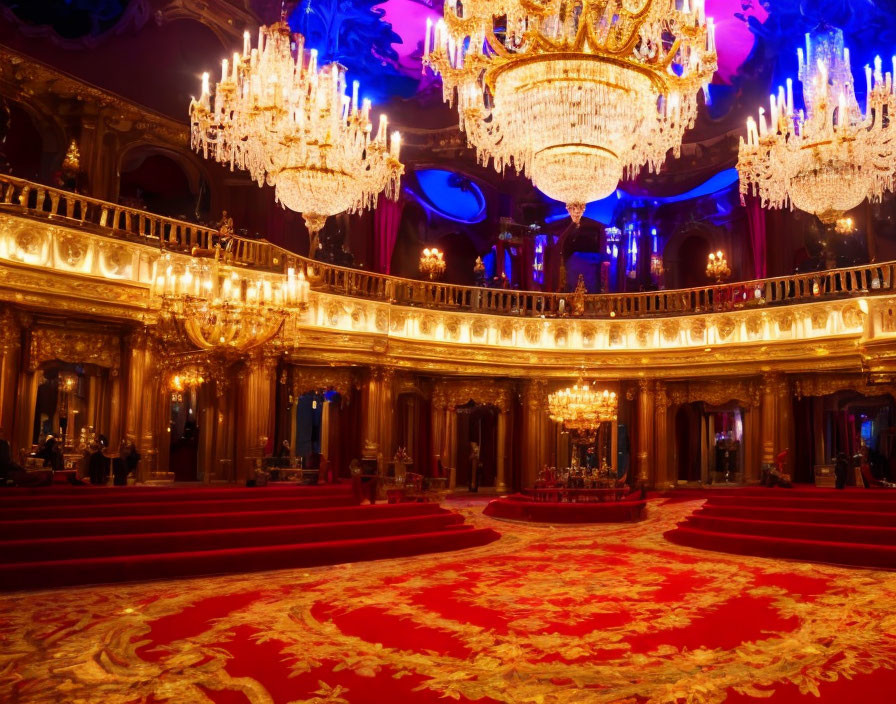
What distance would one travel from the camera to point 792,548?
7.66 m

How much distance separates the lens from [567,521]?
37.6ft

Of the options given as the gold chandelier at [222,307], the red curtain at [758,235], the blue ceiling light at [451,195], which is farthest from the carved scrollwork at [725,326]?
the gold chandelier at [222,307]

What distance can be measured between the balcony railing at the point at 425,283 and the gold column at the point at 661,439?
1.73 m

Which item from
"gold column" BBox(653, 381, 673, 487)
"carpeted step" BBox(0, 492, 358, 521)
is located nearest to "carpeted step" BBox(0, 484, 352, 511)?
"carpeted step" BBox(0, 492, 358, 521)

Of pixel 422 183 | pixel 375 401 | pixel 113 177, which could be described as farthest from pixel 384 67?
pixel 375 401

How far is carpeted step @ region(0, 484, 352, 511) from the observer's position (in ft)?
23.0

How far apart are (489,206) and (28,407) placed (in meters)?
12.2

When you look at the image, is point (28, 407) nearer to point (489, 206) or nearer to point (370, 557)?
point (370, 557)

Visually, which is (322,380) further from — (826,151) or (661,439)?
(826,151)

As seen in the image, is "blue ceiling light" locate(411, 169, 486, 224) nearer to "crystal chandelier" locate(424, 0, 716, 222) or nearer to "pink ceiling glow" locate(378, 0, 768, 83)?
"pink ceiling glow" locate(378, 0, 768, 83)

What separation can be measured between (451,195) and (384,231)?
3.63m

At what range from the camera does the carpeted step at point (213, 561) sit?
5.67 metres

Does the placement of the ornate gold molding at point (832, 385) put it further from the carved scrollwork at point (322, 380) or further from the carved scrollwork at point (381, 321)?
the carved scrollwork at point (322, 380)

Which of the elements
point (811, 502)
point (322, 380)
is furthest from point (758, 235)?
point (322, 380)
